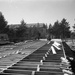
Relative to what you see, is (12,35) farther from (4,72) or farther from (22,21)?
(4,72)

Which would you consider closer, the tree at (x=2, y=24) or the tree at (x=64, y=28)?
the tree at (x=2, y=24)

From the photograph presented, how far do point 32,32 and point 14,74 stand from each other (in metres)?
40.5

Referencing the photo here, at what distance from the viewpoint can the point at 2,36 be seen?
22719 mm

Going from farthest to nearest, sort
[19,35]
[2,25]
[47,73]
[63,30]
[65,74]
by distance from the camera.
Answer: [63,30] < [19,35] < [2,25] < [47,73] < [65,74]

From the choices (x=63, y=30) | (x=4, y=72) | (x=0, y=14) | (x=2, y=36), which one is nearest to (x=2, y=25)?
(x=0, y=14)

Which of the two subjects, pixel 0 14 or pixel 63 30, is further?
pixel 63 30

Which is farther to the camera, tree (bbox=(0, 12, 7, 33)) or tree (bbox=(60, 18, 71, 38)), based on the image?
tree (bbox=(60, 18, 71, 38))

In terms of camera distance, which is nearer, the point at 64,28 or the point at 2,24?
the point at 2,24

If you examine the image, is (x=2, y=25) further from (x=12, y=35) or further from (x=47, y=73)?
(x=47, y=73)

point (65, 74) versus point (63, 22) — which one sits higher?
point (63, 22)

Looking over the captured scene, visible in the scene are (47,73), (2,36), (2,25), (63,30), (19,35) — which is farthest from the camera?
(63,30)

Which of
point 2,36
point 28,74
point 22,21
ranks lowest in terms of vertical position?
point 28,74

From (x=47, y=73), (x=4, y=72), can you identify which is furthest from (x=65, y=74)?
(x=4, y=72)

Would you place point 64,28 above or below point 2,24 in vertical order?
below
